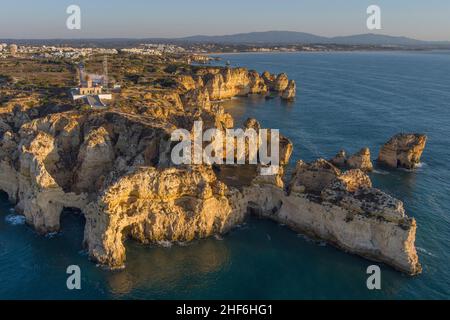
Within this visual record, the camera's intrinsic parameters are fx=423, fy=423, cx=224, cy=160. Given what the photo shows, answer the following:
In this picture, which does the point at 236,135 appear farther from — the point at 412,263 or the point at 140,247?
the point at 412,263

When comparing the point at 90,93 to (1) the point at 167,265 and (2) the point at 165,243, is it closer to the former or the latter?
(2) the point at 165,243

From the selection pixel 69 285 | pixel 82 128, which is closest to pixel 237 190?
pixel 69 285

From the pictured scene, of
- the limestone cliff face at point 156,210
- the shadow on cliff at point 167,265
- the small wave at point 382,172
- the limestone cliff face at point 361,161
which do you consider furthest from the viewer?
the small wave at point 382,172

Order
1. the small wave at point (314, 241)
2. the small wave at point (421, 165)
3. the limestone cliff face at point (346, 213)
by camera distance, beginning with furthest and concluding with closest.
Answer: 1. the small wave at point (421, 165)
2. the small wave at point (314, 241)
3. the limestone cliff face at point (346, 213)

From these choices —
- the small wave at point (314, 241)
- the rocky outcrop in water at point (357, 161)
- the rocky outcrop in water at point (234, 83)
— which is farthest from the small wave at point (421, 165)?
the rocky outcrop in water at point (234, 83)

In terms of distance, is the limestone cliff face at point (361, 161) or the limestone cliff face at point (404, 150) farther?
the limestone cliff face at point (404, 150)

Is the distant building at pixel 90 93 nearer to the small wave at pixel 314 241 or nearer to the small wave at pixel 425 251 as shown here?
the small wave at pixel 314 241

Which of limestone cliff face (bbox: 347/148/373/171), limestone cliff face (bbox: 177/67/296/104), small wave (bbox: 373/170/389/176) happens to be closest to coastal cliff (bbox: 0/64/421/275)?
limestone cliff face (bbox: 347/148/373/171)
